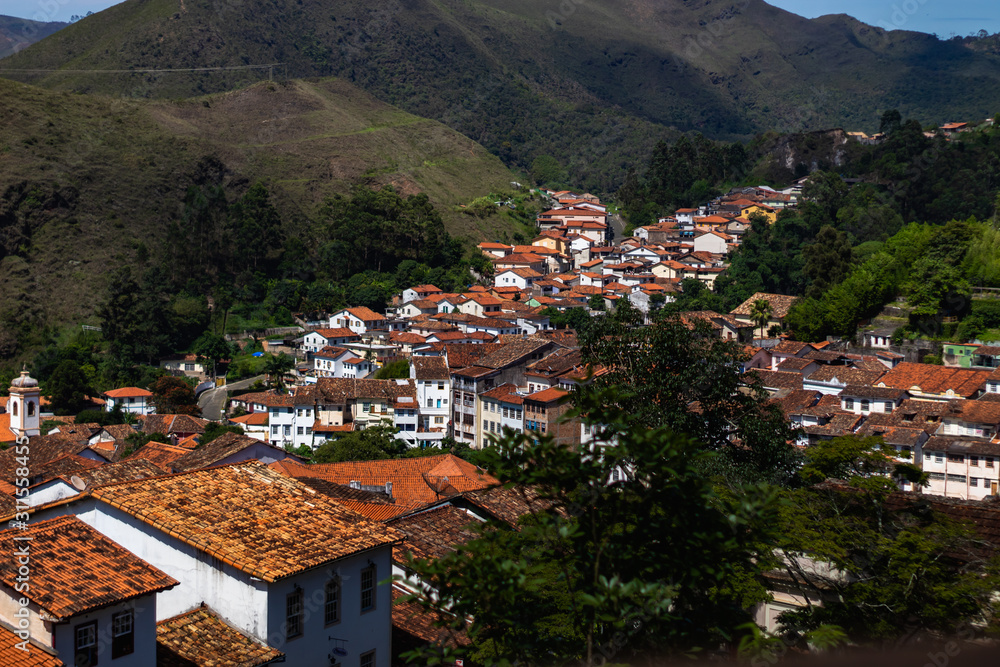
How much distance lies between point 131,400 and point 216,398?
4.43 metres

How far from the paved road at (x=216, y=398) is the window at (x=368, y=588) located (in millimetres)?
36472

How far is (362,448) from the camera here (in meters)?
33.1

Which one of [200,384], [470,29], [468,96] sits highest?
[470,29]

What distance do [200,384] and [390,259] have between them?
21.2 metres

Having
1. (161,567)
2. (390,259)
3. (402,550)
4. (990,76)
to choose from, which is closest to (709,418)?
(402,550)

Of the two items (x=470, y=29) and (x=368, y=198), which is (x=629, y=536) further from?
(x=470, y=29)

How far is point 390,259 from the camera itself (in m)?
70.1

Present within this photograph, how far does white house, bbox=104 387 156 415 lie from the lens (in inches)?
1869

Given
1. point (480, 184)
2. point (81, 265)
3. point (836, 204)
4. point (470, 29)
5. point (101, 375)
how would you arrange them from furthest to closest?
1. point (470, 29)
2. point (480, 184)
3. point (836, 204)
4. point (81, 265)
5. point (101, 375)

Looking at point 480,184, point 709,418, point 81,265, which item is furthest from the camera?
point 480,184

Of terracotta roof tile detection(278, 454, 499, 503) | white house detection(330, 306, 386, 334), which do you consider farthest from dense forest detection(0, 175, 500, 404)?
terracotta roof tile detection(278, 454, 499, 503)

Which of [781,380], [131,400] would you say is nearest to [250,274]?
[131,400]

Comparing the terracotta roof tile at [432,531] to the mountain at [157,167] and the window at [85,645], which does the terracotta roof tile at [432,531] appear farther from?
the mountain at [157,167]

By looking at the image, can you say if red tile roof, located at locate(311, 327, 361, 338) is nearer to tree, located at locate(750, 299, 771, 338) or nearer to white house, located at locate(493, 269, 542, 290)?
white house, located at locate(493, 269, 542, 290)
